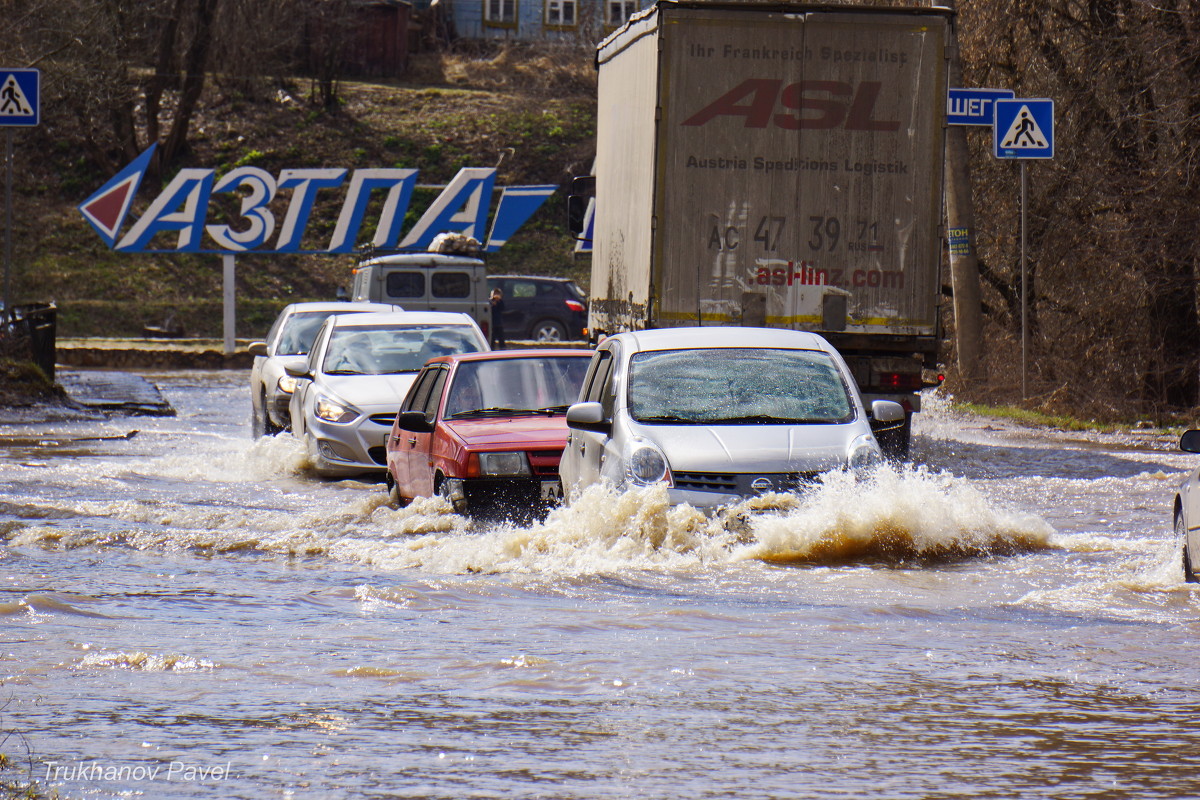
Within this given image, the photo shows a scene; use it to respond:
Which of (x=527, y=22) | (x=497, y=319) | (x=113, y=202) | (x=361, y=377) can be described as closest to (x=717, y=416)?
(x=361, y=377)

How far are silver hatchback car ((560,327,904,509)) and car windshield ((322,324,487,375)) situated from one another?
528 centimetres

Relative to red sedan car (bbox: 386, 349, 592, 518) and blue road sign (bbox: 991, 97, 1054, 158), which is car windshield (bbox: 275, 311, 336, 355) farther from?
blue road sign (bbox: 991, 97, 1054, 158)

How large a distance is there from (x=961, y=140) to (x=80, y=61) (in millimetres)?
22868

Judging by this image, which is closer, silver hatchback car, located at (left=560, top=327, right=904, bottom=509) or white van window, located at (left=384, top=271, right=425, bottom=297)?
silver hatchback car, located at (left=560, top=327, right=904, bottom=509)

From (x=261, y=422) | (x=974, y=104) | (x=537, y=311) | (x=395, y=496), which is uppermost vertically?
(x=974, y=104)

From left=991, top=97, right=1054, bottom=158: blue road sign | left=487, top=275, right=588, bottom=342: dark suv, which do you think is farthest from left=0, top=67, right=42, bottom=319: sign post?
left=487, top=275, right=588, bottom=342: dark suv

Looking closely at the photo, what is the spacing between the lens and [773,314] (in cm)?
1490

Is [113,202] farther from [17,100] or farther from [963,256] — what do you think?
[963,256]

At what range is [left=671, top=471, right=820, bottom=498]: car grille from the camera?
9.38 metres

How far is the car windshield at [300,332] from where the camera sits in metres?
19.1

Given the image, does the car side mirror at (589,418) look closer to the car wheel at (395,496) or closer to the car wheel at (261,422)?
the car wheel at (395,496)

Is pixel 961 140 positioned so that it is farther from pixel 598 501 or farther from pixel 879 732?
pixel 879 732

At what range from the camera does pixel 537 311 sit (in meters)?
39.5

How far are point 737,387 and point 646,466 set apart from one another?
1.06 meters
